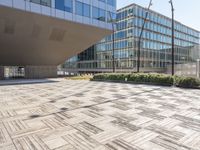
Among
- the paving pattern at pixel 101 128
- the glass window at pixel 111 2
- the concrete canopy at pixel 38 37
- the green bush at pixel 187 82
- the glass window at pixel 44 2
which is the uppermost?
the glass window at pixel 111 2

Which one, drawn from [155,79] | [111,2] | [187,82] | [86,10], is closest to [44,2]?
[86,10]

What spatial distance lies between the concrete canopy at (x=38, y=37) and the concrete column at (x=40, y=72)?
3.07ft

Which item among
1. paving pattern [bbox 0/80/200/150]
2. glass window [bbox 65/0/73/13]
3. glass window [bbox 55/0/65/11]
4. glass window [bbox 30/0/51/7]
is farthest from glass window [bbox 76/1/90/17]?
paving pattern [bbox 0/80/200/150]

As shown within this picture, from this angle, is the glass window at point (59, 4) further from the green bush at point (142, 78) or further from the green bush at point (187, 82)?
the green bush at point (187, 82)

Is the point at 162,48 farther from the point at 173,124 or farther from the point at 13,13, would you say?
the point at 173,124

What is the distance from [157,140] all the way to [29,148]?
3.28m

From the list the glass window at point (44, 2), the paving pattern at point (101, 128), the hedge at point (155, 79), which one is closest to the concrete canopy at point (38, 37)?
the glass window at point (44, 2)

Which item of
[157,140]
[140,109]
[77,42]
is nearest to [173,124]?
[157,140]

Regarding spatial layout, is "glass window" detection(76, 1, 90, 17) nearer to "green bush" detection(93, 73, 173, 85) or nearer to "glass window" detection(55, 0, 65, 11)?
"glass window" detection(55, 0, 65, 11)

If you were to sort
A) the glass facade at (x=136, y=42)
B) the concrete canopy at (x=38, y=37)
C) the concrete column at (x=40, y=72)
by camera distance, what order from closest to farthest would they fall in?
the concrete canopy at (x=38, y=37) → the concrete column at (x=40, y=72) → the glass facade at (x=136, y=42)

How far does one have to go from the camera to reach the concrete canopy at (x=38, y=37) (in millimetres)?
20531

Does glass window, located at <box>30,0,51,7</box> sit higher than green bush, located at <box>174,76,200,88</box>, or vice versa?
glass window, located at <box>30,0,51,7</box>

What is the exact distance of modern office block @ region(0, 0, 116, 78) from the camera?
2003 cm

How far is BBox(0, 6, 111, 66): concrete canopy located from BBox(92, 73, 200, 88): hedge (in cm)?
887
